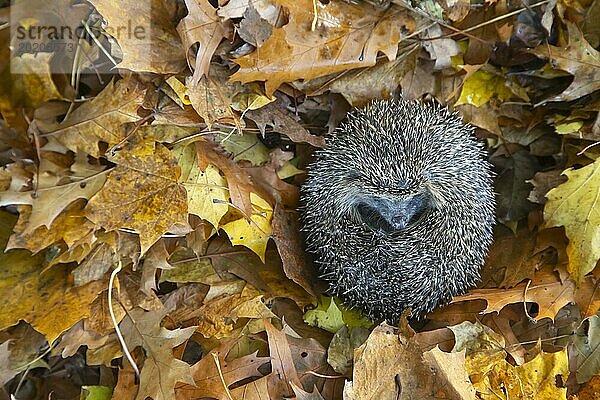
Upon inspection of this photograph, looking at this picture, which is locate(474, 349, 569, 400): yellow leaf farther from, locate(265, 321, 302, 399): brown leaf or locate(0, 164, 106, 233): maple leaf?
locate(0, 164, 106, 233): maple leaf

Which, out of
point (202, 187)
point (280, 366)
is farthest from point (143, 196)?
point (280, 366)

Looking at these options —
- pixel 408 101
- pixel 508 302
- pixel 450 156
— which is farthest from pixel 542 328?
pixel 408 101

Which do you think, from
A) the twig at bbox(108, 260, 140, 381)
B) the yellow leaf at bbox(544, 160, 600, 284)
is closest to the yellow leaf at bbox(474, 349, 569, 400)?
the yellow leaf at bbox(544, 160, 600, 284)

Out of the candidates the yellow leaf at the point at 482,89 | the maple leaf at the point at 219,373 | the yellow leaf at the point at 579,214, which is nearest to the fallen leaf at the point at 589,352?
the yellow leaf at the point at 579,214

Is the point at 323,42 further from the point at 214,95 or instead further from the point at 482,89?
the point at 482,89

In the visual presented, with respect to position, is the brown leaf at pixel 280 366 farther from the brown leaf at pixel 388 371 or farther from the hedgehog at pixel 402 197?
the hedgehog at pixel 402 197
